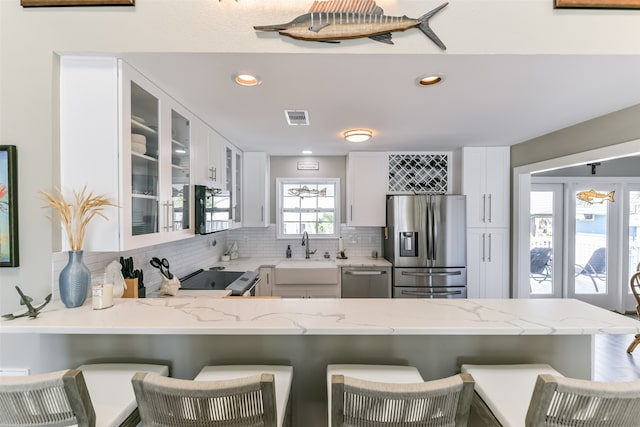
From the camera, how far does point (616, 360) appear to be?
10.1ft

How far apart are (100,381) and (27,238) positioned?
874 millimetres

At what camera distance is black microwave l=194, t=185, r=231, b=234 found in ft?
7.63

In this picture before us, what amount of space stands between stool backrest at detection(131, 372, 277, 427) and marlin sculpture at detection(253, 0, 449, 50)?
59.3 inches

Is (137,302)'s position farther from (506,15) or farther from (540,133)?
(540,133)

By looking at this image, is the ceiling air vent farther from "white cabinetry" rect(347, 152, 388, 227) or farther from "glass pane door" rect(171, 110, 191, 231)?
"white cabinetry" rect(347, 152, 388, 227)

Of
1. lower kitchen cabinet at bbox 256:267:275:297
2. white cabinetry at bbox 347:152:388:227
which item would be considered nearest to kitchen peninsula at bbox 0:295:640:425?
lower kitchen cabinet at bbox 256:267:275:297

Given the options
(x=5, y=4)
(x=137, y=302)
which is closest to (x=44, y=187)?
(x=137, y=302)

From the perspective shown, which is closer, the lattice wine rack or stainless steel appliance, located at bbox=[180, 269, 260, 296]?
stainless steel appliance, located at bbox=[180, 269, 260, 296]

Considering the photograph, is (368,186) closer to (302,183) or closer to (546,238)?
(302,183)

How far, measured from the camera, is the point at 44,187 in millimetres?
1499

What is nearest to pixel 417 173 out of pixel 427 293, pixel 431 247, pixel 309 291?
pixel 431 247

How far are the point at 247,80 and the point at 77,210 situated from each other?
1153 mm

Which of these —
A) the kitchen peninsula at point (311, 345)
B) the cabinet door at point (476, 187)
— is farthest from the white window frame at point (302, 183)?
the kitchen peninsula at point (311, 345)

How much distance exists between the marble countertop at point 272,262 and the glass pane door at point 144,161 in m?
1.72
